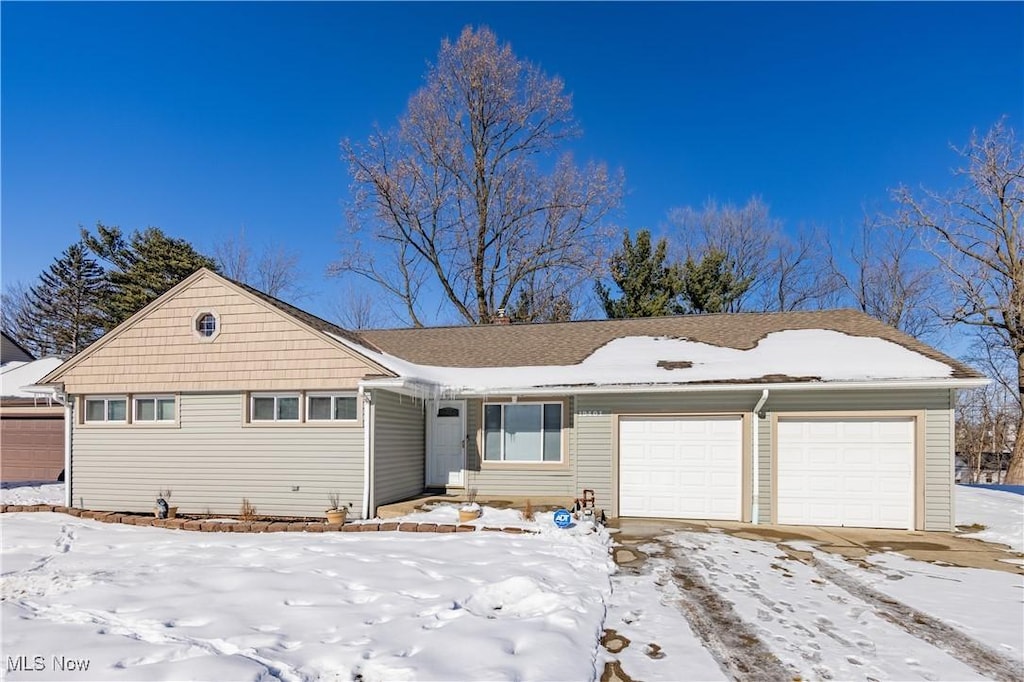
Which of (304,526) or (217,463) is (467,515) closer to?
(304,526)

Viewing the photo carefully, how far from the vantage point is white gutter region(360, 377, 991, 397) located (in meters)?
8.54

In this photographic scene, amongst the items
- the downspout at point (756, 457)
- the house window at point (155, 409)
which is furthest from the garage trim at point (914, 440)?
the house window at point (155, 409)

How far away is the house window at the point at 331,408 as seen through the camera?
33.1 feet

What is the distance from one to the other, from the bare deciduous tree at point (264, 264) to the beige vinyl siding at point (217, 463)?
19691mm

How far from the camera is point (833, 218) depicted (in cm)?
2561

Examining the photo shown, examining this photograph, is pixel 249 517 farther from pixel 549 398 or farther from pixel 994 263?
pixel 994 263

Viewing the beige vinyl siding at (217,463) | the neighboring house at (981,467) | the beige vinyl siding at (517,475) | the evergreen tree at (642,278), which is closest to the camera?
the beige vinyl siding at (217,463)

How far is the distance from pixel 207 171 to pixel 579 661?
819 inches

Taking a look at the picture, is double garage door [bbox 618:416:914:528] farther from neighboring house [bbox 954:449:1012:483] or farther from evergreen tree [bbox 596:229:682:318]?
neighboring house [bbox 954:449:1012:483]

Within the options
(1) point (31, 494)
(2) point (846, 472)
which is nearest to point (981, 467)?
(2) point (846, 472)

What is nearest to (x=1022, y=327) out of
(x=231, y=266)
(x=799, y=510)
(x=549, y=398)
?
(x=799, y=510)

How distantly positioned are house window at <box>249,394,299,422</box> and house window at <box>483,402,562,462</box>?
3.61 metres

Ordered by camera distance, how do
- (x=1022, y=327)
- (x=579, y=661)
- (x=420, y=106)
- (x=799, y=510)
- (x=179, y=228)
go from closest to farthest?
(x=579, y=661) < (x=799, y=510) < (x=1022, y=327) < (x=420, y=106) < (x=179, y=228)

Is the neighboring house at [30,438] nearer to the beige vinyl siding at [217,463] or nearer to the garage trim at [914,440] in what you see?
the beige vinyl siding at [217,463]
